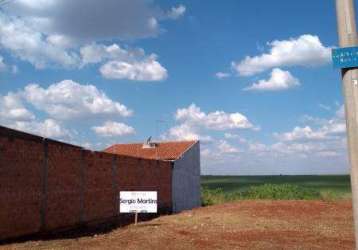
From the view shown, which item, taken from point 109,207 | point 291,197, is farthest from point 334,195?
point 109,207

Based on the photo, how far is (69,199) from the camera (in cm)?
1791

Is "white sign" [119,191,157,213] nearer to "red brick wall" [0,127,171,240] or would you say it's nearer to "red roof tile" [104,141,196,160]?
"red brick wall" [0,127,171,240]

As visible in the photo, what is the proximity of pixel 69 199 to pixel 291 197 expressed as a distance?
995 inches

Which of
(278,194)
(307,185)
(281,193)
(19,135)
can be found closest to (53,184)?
A: (19,135)

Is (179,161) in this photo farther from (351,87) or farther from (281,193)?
(351,87)

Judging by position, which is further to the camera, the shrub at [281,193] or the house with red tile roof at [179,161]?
the shrub at [281,193]

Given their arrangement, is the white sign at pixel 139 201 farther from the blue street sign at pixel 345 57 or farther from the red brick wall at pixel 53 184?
the blue street sign at pixel 345 57

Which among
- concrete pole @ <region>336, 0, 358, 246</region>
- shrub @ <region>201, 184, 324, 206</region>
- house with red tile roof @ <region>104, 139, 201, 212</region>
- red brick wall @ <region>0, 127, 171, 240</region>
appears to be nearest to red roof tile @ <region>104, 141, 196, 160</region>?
house with red tile roof @ <region>104, 139, 201, 212</region>

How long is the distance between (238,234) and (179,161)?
60.1 feet

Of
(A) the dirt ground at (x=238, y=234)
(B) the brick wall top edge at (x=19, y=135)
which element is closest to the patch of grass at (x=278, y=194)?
(A) the dirt ground at (x=238, y=234)

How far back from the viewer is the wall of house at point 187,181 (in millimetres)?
32500

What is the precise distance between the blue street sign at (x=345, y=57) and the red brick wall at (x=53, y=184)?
10727 millimetres

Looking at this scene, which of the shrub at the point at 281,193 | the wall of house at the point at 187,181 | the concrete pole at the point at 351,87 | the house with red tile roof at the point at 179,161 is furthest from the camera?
the shrub at the point at 281,193

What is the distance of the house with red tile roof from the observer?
32.9 metres
